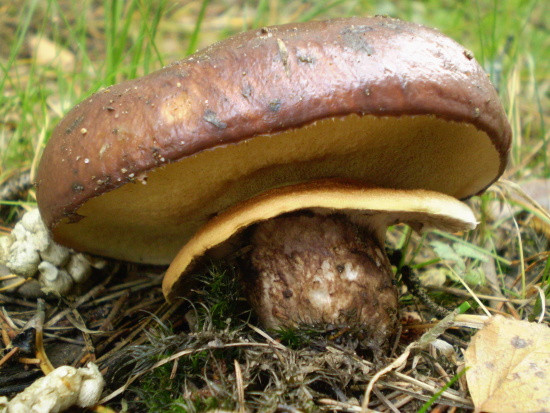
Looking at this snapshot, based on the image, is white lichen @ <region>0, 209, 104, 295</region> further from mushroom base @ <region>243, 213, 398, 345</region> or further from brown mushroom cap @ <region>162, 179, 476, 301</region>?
mushroom base @ <region>243, 213, 398, 345</region>

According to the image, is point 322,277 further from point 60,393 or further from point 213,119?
point 60,393

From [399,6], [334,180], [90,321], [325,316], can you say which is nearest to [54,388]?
[90,321]

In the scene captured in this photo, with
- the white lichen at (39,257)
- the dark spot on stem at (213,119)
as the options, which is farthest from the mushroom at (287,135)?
the white lichen at (39,257)

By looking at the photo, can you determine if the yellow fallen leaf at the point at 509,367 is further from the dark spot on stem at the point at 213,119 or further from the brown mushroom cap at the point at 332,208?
the dark spot on stem at the point at 213,119

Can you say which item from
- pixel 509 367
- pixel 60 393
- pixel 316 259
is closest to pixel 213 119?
pixel 316 259

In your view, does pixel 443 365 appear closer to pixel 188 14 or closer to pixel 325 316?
pixel 325 316

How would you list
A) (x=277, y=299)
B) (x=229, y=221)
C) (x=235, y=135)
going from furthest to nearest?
(x=277, y=299) < (x=229, y=221) < (x=235, y=135)
